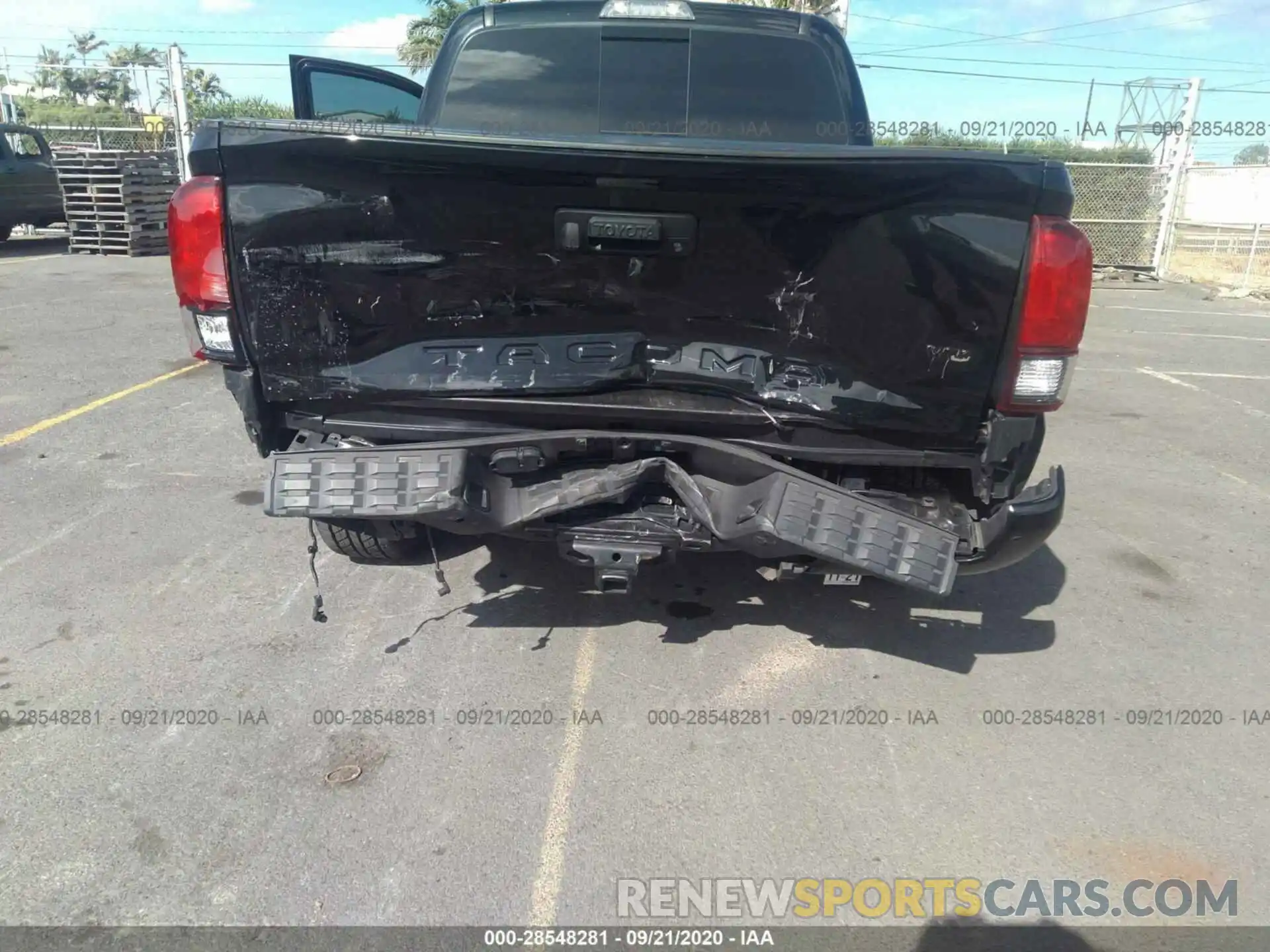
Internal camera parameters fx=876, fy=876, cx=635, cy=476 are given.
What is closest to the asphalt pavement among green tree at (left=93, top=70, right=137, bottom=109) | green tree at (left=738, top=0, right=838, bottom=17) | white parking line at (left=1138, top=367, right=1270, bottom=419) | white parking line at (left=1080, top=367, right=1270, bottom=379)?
white parking line at (left=1138, top=367, right=1270, bottom=419)

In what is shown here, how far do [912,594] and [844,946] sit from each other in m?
1.96

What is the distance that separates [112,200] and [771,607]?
16.1 m

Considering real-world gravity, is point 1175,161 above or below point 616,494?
above

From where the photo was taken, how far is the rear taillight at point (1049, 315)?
2.44m

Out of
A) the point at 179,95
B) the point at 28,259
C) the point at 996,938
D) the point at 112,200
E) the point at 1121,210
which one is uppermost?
the point at 179,95

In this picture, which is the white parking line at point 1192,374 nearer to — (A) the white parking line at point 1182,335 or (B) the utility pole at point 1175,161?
(A) the white parking line at point 1182,335

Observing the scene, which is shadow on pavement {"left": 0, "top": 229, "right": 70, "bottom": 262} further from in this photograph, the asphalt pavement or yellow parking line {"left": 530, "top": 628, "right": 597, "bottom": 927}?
yellow parking line {"left": 530, "top": 628, "right": 597, "bottom": 927}

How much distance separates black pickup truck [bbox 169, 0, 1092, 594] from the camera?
8.02ft

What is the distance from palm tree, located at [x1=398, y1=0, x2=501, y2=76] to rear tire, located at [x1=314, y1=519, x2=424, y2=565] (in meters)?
21.6

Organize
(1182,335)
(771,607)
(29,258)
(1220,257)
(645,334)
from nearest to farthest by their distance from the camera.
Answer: (645,334), (771,607), (1182,335), (29,258), (1220,257)

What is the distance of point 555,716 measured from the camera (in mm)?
3016

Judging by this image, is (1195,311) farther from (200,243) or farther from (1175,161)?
(200,243)

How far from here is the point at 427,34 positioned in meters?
24.7

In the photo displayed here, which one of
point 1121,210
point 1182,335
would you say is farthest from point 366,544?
point 1121,210
